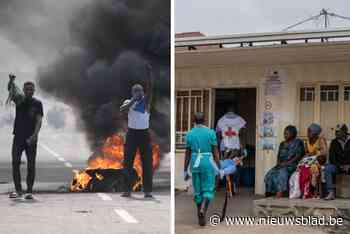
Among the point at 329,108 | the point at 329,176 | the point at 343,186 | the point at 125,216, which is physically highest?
the point at 329,108

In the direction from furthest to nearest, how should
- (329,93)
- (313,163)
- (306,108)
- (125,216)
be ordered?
(306,108) < (329,93) < (313,163) < (125,216)

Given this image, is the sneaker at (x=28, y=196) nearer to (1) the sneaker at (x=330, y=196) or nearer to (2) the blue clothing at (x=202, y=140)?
(2) the blue clothing at (x=202, y=140)

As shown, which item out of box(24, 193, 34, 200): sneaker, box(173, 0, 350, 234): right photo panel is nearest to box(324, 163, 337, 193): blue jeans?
box(173, 0, 350, 234): right photo panel

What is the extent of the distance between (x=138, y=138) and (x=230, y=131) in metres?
3.86

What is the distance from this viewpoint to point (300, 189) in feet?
25.0

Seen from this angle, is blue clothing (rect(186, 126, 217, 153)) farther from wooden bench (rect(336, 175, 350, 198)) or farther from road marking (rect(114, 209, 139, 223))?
wooden bench (rect(336, 175, 350, 198))

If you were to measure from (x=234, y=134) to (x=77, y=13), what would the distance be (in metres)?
4.38

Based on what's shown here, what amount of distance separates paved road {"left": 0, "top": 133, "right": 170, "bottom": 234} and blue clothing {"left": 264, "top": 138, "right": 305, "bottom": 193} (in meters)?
2.83

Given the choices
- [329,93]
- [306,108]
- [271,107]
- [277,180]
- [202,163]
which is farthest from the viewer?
[271,107]

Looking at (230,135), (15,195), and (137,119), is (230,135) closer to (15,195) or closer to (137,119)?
(137,119)

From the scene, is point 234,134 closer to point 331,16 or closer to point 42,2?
point 331,16

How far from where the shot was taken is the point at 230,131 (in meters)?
9.22

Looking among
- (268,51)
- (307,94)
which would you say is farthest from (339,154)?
(268,51)

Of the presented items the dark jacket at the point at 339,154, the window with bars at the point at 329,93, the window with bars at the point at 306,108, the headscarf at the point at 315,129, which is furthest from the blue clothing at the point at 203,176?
the window with bars at the point at 329,93
